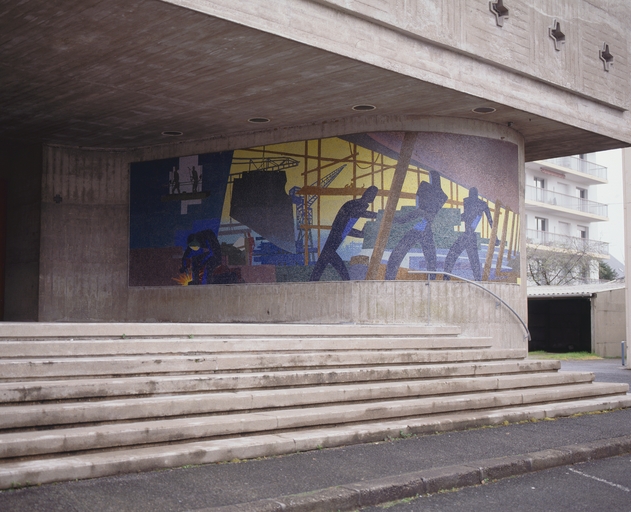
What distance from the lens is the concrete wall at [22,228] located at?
655 inches

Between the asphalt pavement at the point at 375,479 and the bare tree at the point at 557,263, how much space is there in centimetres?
3473

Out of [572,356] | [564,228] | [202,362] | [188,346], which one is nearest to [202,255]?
[188,346]

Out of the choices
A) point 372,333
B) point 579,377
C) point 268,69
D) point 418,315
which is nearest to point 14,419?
point 372,333

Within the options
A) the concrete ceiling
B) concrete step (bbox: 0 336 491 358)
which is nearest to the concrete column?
the concrete ceiling

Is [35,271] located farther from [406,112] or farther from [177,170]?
[406,112]

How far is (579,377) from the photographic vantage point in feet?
38.6

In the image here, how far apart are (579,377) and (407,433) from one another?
4.72m

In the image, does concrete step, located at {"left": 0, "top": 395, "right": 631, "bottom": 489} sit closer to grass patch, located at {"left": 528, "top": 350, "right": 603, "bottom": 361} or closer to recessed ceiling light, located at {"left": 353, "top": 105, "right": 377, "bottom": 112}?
recessed ceiling light, located at {"left": 353, "top": 105, "right": 377, "bottom": 112}

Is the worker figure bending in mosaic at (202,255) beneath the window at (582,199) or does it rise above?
beneath

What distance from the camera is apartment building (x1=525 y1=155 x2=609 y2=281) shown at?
154ft

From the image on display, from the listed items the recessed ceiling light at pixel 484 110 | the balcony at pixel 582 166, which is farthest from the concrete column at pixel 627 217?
the balcony at pixel 582 166

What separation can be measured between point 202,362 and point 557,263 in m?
37.6

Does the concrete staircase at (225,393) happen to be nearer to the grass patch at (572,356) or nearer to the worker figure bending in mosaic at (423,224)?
the worker figure bending in mosaic at (423,224)

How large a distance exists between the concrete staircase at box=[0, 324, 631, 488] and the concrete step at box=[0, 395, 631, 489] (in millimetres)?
12
